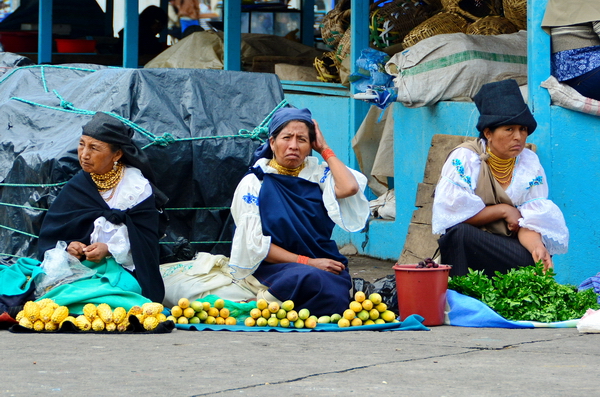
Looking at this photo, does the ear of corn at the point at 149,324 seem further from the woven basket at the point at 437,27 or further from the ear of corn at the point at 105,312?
the woven basket at the point at 437,27

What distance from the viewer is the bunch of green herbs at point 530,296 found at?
190 inches

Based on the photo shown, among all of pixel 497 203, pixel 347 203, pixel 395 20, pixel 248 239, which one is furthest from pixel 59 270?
pixel 395 20

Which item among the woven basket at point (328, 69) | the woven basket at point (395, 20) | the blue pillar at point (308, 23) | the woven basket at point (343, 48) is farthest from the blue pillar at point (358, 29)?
the blue pillar at point (308, 23)

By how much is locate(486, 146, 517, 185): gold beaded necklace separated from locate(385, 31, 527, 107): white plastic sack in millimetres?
1348

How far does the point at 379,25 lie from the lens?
7.86m

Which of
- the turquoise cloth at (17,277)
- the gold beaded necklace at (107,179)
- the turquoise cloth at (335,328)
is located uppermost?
the gold beaded necklace at (107,179)

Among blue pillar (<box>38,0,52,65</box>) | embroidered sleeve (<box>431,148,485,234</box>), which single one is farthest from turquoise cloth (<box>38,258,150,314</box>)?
blue pillar (<box>38,0,52,65</box>)

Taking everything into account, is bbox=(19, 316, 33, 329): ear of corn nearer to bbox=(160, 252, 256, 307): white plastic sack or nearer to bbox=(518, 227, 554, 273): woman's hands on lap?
bbox=(160, 252, 256, 307): white plastic sack

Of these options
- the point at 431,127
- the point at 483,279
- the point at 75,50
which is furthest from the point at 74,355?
the point at 75,50

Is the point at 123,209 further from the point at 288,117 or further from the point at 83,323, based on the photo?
the point at 288,117

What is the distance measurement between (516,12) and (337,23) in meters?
2.12

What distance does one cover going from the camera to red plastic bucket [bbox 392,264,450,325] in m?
4.71

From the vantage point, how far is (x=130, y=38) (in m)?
9.95

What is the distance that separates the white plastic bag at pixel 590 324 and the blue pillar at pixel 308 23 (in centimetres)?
826
